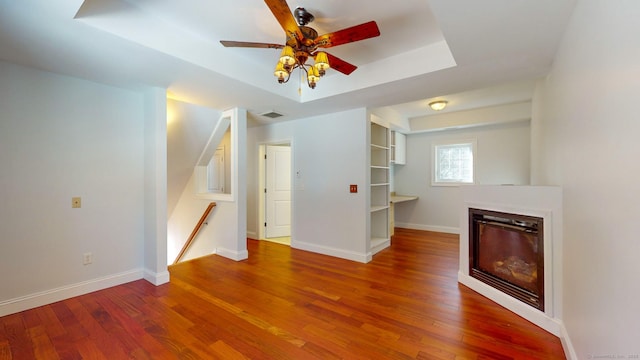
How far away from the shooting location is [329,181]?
4.27 metres

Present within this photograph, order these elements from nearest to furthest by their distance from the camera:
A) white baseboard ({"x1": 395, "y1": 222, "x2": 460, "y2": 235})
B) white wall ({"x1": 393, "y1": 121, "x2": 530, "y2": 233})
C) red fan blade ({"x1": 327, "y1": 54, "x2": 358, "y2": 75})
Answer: red fan blade ({"x1": 327, "y1": 54, "x2": 358, "y2": 75}) < white wall ({"x1": 393, "y1": 121, "x2": 530, "y2": 233}) < white baseboard ({"x1": 395, "y1": 222, "x2": 460, "y2": 235})

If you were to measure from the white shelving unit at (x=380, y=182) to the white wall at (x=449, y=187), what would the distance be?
179 centimetres

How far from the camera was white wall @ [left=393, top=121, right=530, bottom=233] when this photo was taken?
5.05m

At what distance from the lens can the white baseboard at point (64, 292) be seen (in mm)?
2411

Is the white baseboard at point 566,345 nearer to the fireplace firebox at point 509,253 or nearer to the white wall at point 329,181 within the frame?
the fireplace firebox at point 509,253

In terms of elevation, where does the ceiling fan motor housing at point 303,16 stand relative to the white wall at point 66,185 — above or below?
above

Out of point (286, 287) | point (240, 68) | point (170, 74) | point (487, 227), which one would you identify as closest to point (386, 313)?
point (286, 287)

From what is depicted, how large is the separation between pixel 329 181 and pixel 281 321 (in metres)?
2.39

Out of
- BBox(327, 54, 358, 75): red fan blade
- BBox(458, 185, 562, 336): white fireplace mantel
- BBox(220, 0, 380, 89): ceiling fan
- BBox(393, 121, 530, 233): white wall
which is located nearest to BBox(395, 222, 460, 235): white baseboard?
BBox(393, 121, 530, 233): white wall

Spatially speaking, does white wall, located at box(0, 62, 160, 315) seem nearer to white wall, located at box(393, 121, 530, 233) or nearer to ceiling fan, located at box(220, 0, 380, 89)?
ceiling fan, located at box(220, 0, 380, 89)

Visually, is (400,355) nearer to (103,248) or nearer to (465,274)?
(465,274)

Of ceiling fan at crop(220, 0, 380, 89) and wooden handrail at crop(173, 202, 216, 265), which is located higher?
ceiling fan at crop(220, 0, 380, 89)

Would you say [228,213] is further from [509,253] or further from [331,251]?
[509,253]

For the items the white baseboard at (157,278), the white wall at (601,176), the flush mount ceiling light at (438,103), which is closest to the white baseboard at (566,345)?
the white wall at (601,176)
